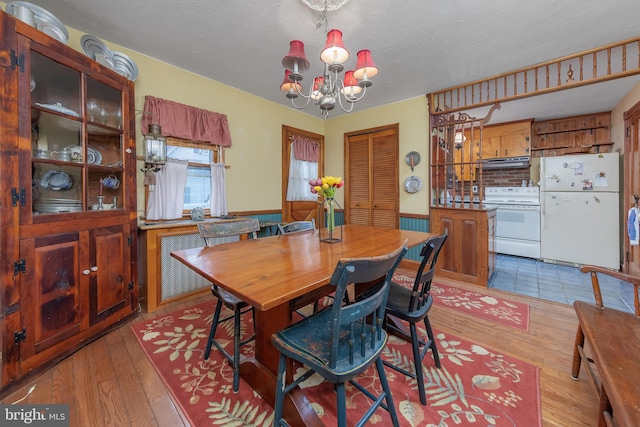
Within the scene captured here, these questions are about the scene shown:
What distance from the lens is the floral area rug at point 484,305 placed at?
2273 millimetres

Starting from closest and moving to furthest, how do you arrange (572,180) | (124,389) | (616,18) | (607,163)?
(124,389)
(616,18)
(607,163)
(572,180)

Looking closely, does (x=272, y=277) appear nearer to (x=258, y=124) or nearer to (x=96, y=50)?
(x=96, y=50)

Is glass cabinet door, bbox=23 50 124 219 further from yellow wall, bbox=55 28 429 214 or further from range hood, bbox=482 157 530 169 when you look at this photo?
range hood, bbox=482 157 530 169

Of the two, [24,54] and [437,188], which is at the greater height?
[24,54]

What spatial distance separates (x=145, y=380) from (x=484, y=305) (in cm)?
300

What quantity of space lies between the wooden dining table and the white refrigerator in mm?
3824

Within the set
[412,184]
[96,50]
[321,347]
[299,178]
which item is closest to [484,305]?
[412,184]

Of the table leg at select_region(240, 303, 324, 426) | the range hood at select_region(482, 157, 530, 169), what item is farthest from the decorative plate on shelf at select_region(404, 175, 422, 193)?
the table leg at select_region(240, 303, 324, 426)

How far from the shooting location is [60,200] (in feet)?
6.05

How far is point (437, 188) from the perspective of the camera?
12.0ft

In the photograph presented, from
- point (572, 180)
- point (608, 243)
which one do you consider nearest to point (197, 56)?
point (572, 180)

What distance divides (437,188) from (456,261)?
1.08 m

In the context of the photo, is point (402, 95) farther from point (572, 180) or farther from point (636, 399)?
point (636, 399)

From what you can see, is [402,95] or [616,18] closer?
[616,18]
